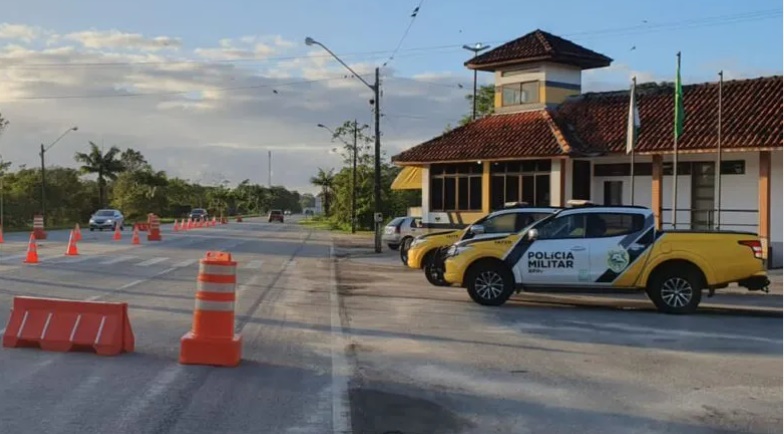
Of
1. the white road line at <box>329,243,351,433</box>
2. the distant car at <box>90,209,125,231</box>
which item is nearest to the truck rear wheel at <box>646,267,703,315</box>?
the white road line at <box>329,243,351,433</box>

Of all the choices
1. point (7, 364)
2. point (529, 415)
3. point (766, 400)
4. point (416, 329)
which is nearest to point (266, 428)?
point (529, 415)

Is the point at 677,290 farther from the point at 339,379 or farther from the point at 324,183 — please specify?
the point at 324,183

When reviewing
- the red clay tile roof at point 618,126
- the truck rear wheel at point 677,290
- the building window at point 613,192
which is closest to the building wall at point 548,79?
the red clay tile roof at point 618,126

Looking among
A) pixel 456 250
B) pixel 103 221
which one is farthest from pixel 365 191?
pixel 456 250

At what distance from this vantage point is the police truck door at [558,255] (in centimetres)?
1469

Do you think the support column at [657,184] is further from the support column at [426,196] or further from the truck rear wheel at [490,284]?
the truck rear wheel at [490,284]

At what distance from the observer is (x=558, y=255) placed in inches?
580

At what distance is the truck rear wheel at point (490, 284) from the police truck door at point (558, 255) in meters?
0.28

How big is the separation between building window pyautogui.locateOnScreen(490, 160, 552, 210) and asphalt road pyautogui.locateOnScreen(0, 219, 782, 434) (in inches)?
561

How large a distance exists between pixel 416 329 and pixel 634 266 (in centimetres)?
451

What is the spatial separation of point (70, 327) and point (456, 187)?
23.3m

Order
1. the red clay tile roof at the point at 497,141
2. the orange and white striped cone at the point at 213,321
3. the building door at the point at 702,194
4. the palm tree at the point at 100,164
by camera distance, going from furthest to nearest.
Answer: the palm tree at the point at 100,164
the red clay tile roof at the point at 497,141
the building door at the point at 702,194
the orange and white striped cone at the point at 213,321

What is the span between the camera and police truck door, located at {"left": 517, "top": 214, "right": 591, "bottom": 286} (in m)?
14.7

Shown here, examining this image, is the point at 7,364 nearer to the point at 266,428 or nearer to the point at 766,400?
the point at 266,428
